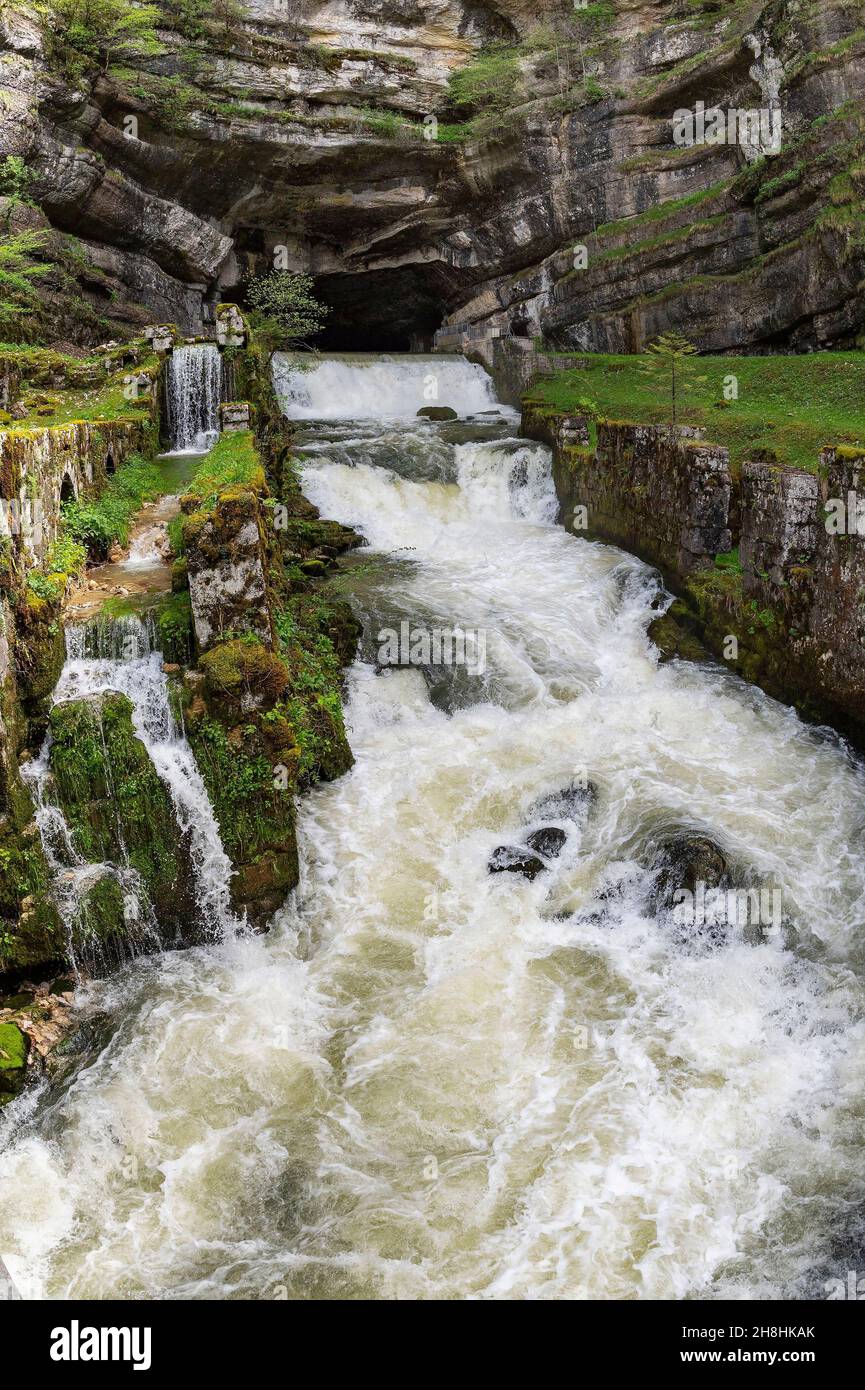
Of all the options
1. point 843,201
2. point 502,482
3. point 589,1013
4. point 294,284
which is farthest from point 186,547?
point 294,284

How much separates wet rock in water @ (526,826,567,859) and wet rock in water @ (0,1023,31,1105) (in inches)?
208

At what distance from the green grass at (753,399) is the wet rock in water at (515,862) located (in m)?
7.55

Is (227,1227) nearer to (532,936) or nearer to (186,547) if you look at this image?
(532,936)

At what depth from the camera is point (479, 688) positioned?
12.7 meters

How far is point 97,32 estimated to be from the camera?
25.0m

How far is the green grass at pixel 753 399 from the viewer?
1498cm

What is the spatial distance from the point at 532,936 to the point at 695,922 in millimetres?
1597

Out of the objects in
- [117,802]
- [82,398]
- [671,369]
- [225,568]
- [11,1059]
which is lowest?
[11,1059]

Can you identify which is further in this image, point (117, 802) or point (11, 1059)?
point (117, 802)

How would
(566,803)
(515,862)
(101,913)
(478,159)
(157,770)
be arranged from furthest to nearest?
1. (478,159)
2. (566,803)
3. (515,862)
4. (157,770)
5. (101,913)

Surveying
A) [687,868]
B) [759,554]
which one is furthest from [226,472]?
[759,554]

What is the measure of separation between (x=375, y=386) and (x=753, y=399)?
493 inches

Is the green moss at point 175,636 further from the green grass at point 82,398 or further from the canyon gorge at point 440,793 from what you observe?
the green grass at point 82,398

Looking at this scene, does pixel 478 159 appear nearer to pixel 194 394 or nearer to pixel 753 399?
pixel 194 394
